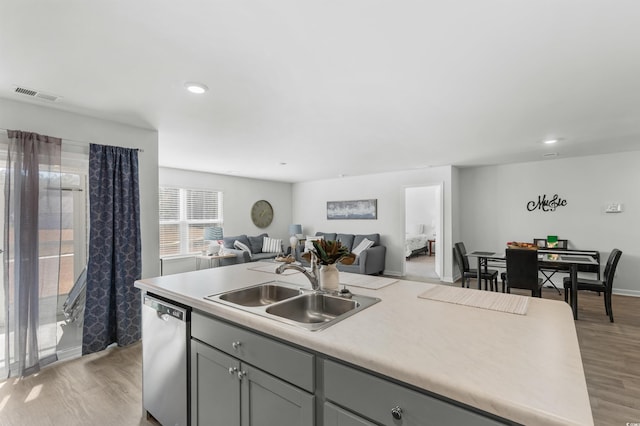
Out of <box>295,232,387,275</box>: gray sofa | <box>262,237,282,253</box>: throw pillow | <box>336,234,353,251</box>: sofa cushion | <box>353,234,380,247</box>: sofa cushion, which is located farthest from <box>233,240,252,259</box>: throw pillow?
<box>353,234,380,247</box>: sofa cushion

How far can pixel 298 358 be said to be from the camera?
125 cm

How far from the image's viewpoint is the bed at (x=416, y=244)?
9.22m

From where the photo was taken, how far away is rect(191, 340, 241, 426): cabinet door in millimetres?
1540

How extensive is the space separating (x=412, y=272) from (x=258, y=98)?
19.0ft

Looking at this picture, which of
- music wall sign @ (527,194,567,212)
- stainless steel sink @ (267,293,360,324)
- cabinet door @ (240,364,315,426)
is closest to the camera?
cabinet door @ (240,364,315,426)

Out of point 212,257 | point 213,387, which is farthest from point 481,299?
point 212,257

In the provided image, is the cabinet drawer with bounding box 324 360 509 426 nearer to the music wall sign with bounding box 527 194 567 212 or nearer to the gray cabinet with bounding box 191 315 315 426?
the gray cabinet with bounding box 191 315 315 426

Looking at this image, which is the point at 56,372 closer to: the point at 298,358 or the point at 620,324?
the point at 298,358

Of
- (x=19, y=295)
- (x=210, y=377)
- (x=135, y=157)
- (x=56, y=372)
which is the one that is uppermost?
(x=135, y=157)

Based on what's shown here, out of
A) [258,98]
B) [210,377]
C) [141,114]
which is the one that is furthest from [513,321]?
[141,114]

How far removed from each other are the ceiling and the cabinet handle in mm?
1743

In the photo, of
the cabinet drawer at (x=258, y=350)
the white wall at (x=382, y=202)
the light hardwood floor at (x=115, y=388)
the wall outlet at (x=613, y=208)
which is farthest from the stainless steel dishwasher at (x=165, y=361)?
the wall outlet at (x=613, y=208)

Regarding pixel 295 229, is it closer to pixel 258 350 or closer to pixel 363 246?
pixel 363 246

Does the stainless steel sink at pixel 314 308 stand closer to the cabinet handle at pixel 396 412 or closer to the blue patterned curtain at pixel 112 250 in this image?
the cabinet handle at pixel 396 412
